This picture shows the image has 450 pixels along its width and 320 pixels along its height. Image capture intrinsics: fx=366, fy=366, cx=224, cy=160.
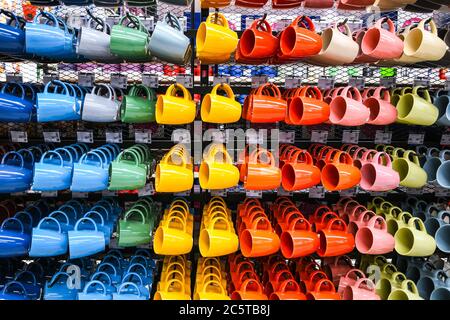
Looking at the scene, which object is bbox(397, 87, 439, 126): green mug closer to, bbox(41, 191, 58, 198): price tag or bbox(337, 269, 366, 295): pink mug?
bbox(337, 269, 366, 295): pink mug

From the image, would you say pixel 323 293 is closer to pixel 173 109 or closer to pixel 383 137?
pixel 383 137

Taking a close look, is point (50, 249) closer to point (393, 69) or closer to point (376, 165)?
point (376, 165)

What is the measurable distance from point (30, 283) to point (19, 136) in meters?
0.85

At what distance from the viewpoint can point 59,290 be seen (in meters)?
1.92

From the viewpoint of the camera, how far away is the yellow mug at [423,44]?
6.10ft

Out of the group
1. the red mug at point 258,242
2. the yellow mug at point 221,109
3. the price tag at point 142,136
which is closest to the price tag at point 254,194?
the red mug at point 258,242

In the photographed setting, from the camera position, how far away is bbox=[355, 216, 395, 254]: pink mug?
1.92m

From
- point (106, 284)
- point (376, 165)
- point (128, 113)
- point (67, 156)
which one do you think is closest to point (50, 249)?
point (106, 284)

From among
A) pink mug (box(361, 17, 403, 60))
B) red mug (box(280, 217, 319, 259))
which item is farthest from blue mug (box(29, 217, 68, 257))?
pink mug (box(361, 17, 403, 60))

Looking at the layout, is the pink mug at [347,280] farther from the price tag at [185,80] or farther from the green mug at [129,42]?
the green mug at [129,42]

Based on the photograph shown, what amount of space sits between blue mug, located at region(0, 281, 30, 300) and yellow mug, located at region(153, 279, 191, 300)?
2.35ft

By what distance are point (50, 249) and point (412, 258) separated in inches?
83.3

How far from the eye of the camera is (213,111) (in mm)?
1799
